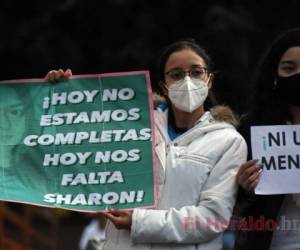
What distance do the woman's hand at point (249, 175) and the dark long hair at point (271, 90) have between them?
308 millimetres

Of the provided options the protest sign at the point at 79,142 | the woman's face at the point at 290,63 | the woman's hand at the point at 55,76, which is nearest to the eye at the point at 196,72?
the protest sign at the point at 79,142

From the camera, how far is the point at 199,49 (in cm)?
485

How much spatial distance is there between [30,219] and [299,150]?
8.95 metres

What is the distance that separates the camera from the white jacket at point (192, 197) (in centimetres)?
440

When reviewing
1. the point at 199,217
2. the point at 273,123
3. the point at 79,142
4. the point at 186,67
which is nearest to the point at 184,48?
the point at 186,67

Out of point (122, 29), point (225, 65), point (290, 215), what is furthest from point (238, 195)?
point (122, 29)

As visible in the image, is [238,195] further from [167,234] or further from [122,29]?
[122,29]

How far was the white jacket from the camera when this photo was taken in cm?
440

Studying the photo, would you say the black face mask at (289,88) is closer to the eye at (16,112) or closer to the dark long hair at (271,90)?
the dark long hair at (271,90)

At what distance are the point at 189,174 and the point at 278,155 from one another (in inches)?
18.1

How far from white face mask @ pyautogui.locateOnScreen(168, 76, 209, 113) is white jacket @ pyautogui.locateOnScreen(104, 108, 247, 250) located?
147mm

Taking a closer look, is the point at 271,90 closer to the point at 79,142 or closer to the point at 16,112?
the point at 79,142

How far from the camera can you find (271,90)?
472 centimetres

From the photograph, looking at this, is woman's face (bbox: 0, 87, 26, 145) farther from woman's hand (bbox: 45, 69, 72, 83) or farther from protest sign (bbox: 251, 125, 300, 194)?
protest sign (bbox: 251, 125, 300, 194)
